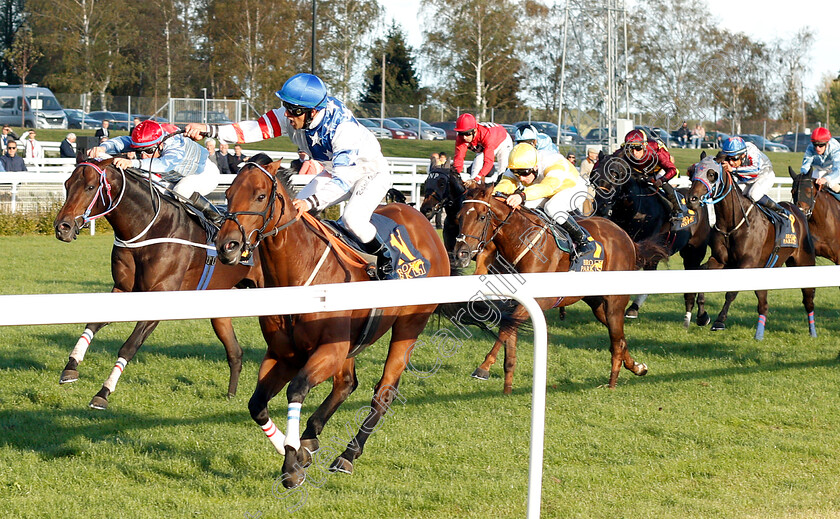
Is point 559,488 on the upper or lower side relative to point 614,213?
lower

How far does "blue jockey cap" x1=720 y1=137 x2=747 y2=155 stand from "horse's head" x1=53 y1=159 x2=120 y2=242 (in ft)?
19.1

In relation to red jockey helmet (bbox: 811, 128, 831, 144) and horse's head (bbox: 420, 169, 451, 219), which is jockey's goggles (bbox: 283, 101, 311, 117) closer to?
horse's head (bbox: 420, 169, 451, 219)

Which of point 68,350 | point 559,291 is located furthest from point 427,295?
point 68,350

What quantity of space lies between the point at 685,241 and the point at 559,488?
18.7ft

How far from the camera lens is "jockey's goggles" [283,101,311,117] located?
4.21 m

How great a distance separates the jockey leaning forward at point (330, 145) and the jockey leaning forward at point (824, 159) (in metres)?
6.78

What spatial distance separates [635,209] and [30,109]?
2878 centimetres

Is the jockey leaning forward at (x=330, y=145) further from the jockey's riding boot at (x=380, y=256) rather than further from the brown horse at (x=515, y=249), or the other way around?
the brown horse at (x=515, y=249)

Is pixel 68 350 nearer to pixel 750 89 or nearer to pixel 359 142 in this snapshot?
pixel 359 142

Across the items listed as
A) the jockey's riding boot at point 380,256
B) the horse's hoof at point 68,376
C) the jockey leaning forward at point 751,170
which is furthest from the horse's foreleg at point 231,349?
the jockey leaning forward at point 751,170

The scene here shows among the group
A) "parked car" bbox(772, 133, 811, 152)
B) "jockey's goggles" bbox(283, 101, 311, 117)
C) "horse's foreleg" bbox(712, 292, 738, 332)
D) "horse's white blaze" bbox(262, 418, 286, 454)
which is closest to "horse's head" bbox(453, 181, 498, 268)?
"jockey's goggles" bbox(283, 101, 311, 117)

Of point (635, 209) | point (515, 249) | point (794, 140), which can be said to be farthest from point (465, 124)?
point (794, 140)

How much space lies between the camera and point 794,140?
42.5 metres

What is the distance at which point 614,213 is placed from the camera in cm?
916
